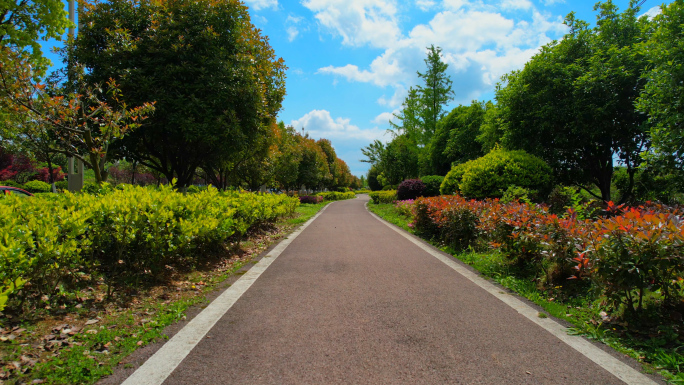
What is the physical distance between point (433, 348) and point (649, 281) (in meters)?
2.09

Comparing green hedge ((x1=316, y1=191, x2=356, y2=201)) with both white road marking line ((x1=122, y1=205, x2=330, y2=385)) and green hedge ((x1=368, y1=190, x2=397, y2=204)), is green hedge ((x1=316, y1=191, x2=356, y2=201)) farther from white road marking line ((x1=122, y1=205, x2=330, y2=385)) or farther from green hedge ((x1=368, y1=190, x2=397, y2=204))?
white road marking line ((x1=122, y1=205, x2=330, y2=385))

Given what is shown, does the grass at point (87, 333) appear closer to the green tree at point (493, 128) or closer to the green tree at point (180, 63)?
the green tree at point (180, 63)

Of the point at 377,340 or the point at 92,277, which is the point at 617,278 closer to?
the point at 377,340

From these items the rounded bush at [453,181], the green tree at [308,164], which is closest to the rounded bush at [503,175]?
the rounded bush at [453,181]

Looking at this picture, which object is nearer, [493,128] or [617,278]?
[617,278]

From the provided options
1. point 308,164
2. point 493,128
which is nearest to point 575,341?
point 493,128

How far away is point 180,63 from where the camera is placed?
866 centimetres

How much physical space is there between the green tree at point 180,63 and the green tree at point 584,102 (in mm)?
9154

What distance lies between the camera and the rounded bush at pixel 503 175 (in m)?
9.27

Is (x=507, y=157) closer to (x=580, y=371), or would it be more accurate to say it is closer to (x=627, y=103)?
(x=627, y=103)

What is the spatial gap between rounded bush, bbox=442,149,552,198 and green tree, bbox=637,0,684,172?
8.83 feet

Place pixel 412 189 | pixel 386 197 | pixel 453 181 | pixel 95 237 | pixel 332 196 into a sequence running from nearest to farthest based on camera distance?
pixel 95 237 < pixel 453 181 < pixel 412 189 < pixel 386 197 < pixel 332 196

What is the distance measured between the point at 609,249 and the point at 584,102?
981 cm

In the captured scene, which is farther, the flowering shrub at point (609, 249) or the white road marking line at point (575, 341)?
the flowering shrub at point (609, 249)
